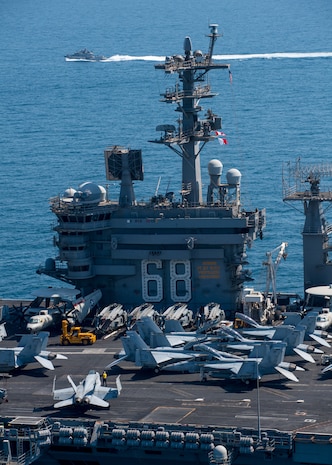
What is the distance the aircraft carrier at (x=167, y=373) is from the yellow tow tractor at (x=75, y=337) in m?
0.55

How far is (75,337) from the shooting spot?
6600 centimetres

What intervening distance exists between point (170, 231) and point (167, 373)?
1054 cm

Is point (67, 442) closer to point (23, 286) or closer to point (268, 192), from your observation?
point (23, 286)

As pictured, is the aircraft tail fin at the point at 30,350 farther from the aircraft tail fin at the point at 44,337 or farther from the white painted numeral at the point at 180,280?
the white painted numeral at the point at 180,280

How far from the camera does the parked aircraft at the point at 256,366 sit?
189ft

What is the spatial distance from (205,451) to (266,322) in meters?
20.4

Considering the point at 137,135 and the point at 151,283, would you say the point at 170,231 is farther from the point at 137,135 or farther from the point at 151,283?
the point at 137,135

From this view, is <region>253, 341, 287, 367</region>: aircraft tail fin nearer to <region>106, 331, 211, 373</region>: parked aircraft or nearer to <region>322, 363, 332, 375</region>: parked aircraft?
<region>322, 363, 332, 375</region>: parked aircraft

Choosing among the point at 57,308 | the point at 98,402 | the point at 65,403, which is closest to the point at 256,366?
the point at 98,402

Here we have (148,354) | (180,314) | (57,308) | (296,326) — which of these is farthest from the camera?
(57,308)

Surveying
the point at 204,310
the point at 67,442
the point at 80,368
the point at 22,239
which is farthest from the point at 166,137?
the point at 22,239

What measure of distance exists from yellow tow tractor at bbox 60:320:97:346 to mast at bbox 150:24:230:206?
964cm

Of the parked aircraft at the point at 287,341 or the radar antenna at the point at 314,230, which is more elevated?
the radar antenna at the point at 314,230

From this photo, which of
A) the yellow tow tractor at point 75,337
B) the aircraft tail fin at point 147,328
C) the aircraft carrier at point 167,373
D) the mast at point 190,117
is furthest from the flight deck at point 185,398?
the mast at point 190,117
